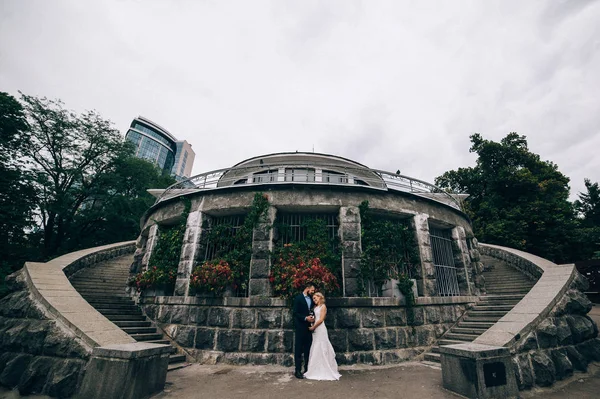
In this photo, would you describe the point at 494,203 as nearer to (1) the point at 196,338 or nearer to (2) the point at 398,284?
(2) the point at 398,284

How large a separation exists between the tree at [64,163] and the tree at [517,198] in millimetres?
31296

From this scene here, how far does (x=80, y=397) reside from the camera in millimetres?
4141

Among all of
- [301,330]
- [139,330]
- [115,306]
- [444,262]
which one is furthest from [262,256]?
[444,262]

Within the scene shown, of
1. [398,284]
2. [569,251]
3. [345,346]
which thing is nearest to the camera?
[345,346]

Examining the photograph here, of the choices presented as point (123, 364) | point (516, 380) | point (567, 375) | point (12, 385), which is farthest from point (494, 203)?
point (12, 385)

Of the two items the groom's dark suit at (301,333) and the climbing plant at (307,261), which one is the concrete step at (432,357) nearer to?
the climbing plant at (307,261)

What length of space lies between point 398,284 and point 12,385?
9.17 metres

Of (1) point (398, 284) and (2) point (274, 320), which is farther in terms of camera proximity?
(1) point (398, 284)

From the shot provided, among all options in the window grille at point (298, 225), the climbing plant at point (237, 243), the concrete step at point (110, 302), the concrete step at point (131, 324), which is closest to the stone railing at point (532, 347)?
the window grille at point (298, 225)

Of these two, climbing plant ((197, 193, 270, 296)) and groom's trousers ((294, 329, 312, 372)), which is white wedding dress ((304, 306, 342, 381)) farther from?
climbing plant ((197, 193, 270, 296))

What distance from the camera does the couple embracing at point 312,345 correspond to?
541cm

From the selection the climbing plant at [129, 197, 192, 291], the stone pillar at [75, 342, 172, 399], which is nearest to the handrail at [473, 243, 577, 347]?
the stone pillar at [75, 342, 172, 399]

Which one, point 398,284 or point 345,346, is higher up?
point 398,284

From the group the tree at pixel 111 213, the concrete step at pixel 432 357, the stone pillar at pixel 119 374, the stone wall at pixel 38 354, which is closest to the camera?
the stone pillar at pixel 119 374
